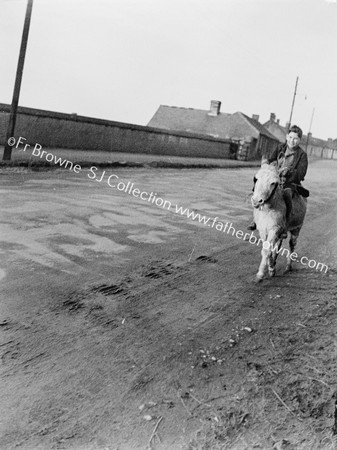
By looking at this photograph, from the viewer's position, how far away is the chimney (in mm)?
59906

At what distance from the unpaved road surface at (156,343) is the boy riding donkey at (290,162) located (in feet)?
4.04

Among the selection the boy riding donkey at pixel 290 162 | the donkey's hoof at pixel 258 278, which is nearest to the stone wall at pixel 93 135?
the boy riding donkey at pixel 290 162

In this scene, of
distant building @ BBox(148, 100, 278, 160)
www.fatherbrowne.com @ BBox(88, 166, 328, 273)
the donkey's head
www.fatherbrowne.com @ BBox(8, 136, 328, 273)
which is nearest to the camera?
the donkey's head

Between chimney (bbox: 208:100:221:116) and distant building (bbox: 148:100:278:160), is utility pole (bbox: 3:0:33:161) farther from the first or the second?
chimney (bbox: 208:100:221:116)

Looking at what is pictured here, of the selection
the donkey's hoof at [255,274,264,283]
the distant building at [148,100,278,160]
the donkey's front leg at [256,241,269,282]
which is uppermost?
the distant building at [148,100,278,160]

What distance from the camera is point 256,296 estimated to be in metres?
5.53

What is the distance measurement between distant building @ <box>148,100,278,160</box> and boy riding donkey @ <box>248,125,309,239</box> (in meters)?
45.9

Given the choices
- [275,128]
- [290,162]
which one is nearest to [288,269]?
[290,162]

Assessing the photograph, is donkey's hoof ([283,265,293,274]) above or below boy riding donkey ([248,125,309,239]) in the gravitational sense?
below

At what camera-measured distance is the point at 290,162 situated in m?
6.62

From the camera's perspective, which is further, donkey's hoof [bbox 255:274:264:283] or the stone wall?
the stone wall

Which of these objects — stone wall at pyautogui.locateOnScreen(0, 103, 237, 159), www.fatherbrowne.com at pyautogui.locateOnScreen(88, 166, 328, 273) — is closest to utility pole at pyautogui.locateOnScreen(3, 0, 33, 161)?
www.fatherbrowne.com at pyautogui.locateOnScreen(88, 166, 328, 273)

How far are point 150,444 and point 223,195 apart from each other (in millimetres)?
12516

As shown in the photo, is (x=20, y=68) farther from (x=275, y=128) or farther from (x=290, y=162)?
(x=275, y=128)
